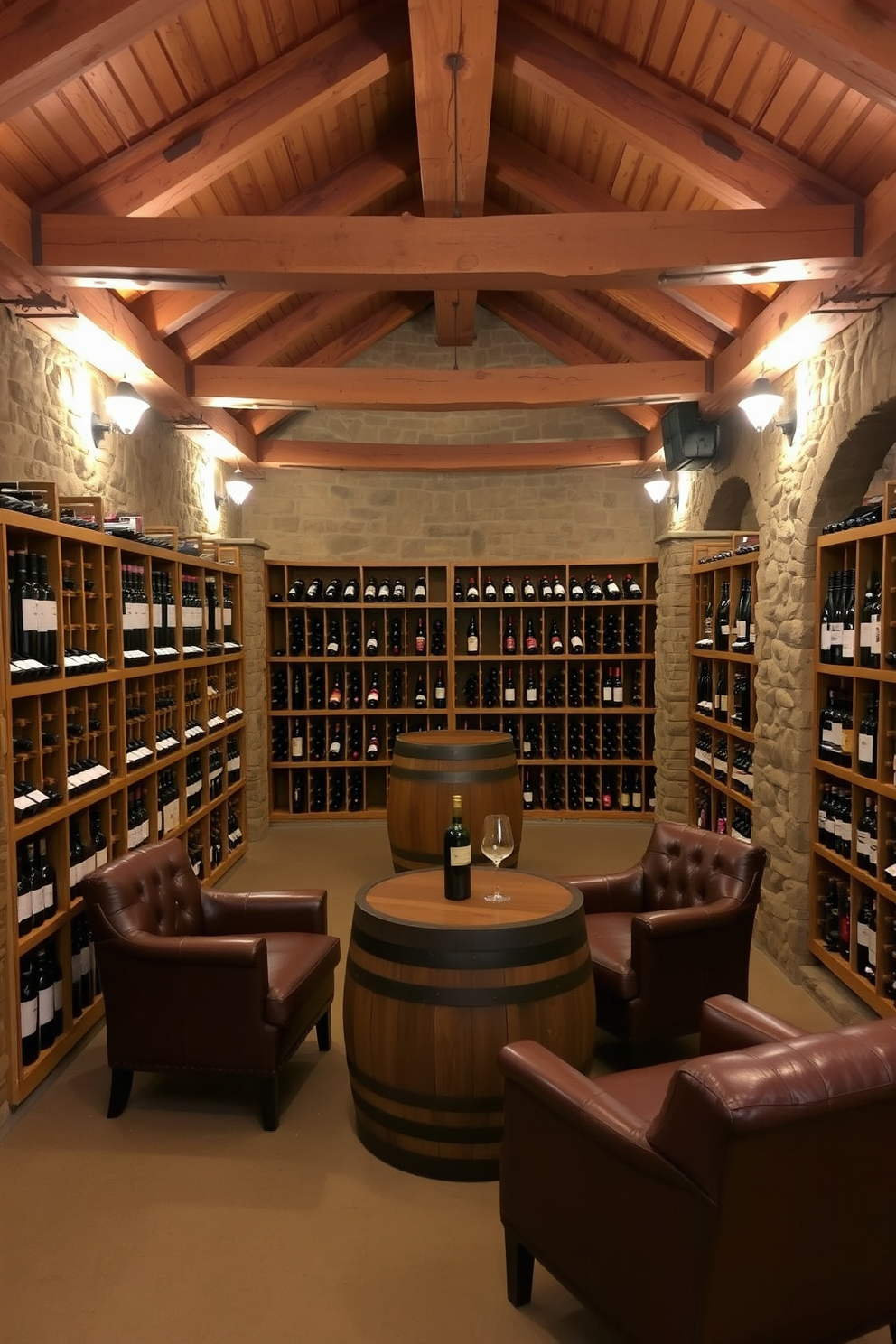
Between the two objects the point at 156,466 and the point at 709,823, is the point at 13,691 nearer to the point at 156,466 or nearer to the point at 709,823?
the point at 156,466

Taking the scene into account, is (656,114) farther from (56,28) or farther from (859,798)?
(859,798)

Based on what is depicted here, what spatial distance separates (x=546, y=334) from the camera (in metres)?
7.98

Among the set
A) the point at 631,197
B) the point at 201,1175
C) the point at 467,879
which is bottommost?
the point at 201,1175

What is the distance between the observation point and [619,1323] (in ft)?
5.96

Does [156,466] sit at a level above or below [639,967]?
above

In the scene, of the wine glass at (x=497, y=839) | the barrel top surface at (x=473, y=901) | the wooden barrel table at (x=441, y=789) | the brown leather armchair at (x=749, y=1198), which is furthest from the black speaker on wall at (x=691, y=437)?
the brown leather armchair at (x=749, y=1198)

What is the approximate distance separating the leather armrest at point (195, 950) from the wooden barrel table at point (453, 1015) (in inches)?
13.8

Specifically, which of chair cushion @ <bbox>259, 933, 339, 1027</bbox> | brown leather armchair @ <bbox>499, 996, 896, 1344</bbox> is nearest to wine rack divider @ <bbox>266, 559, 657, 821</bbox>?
chair cushion @ <bbox>259, 933, 339, 1027</bbox>

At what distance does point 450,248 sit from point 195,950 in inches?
121

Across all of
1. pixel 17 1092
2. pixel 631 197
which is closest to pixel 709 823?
pixel 631 197

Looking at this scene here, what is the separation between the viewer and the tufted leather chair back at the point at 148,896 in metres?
3.03

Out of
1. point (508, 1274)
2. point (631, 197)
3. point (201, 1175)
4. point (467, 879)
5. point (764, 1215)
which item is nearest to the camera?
point (764, 1215)

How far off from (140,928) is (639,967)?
1.78m

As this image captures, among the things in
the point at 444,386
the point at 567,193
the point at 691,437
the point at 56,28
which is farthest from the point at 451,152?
the point at 691,437
